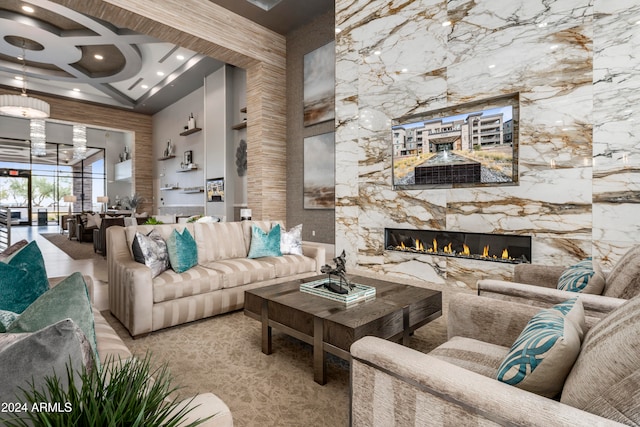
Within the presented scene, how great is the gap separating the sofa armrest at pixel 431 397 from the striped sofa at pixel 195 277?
2028 millimetres

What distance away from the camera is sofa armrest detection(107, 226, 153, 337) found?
96.7 inches

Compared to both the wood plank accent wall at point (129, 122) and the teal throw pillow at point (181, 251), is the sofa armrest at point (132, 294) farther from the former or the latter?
the wood plank accent wall at point (129, 122)

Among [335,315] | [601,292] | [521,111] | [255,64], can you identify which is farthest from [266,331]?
[255,64]

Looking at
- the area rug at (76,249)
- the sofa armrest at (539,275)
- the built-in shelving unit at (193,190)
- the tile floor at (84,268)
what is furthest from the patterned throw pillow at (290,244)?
the built-in shelving unit at (193,190)

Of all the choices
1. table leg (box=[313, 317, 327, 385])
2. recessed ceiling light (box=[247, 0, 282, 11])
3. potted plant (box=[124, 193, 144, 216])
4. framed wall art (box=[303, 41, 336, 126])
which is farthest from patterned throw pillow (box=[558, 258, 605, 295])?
potted plant (box=[124, 193, 144, 216])

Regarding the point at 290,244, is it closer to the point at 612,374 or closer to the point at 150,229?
the point at 150,229

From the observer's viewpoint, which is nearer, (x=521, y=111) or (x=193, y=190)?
(x=521, y=111)

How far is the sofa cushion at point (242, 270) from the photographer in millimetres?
3002

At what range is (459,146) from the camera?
4027 millimetres

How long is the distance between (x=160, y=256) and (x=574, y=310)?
2.83 metres

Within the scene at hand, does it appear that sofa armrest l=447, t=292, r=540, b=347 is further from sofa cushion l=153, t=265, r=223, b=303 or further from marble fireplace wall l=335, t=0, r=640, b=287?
marble fireplace wall l=335, t=0, r=640, b=287

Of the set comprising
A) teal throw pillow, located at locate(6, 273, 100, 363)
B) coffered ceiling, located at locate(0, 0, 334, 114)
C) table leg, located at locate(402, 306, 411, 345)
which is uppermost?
coffered ceiling, located at locate(0, 0, 334, 114)

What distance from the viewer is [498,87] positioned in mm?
3641

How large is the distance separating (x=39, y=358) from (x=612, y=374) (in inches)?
44.5
